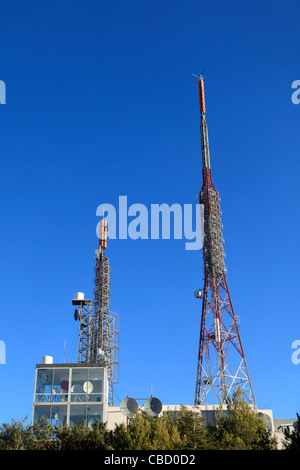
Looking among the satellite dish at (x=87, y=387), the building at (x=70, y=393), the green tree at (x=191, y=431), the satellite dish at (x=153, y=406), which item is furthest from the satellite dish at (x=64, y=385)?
the green tree at (x=191, y=431)

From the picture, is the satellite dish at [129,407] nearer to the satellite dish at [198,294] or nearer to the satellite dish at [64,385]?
the satellite dish at [64,385]

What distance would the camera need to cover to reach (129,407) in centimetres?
5775

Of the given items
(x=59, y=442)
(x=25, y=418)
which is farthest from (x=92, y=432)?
(x=25, y=418)

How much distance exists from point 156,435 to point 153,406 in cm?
1002

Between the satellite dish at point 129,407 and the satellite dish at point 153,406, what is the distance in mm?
1184

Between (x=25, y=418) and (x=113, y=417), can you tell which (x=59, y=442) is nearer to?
(x=25, y=418)

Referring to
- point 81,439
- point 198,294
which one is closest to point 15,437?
point 81,439

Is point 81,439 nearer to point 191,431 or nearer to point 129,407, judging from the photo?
point 129,407

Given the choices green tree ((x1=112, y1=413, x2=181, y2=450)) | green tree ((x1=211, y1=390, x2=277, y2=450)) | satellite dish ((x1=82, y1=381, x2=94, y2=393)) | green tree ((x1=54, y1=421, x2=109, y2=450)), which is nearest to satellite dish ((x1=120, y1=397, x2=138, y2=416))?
green tree ((x1=112, y1=413, x2=181, y2=450))

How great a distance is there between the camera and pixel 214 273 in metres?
87.7

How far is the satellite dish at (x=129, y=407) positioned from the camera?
57406 millimetres

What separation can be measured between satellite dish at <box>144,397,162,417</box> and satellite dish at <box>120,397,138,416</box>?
118 centimetres

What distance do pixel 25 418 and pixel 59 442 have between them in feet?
17.2
